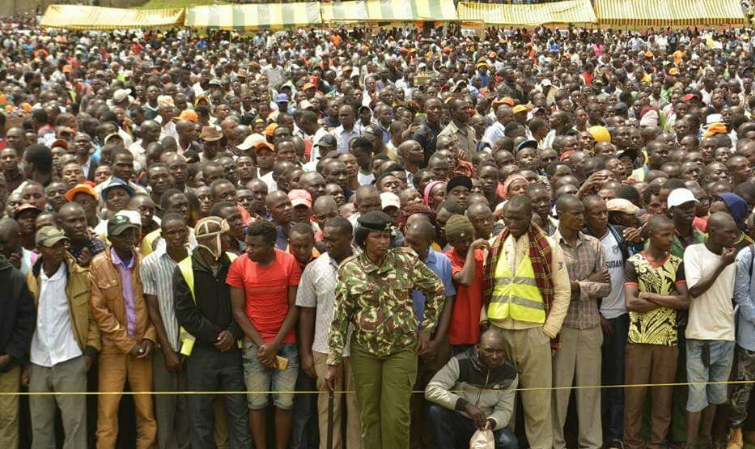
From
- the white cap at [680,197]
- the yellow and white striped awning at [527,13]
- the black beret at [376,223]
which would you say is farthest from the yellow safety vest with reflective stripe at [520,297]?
the yellow and white striped awning at [527,13]

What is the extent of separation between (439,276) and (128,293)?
2.17 m

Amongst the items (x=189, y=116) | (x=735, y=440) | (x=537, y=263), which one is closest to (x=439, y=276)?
(x=537, y=263)

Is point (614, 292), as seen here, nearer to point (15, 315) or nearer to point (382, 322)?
point (382, 322)

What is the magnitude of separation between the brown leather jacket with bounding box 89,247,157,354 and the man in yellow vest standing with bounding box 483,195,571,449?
2.44 meters

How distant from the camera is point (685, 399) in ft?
21.2

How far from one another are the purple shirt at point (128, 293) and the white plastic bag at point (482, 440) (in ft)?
8.01

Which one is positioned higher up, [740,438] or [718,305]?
[718,305]

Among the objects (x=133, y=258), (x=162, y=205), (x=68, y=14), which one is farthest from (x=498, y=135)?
(x=68, y=14)

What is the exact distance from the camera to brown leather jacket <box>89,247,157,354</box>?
19.4 feet

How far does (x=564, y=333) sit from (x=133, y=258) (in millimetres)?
3104

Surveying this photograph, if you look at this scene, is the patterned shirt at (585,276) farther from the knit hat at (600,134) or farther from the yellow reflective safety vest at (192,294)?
the knit hat at (600,134)

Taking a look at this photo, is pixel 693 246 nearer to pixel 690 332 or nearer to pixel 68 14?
pixel 690 332

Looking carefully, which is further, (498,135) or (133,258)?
(498,135)

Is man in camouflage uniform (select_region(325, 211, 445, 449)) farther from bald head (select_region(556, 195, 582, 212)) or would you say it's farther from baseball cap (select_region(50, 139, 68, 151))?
baseball cap (select_region(50, 139, 68, 151))
